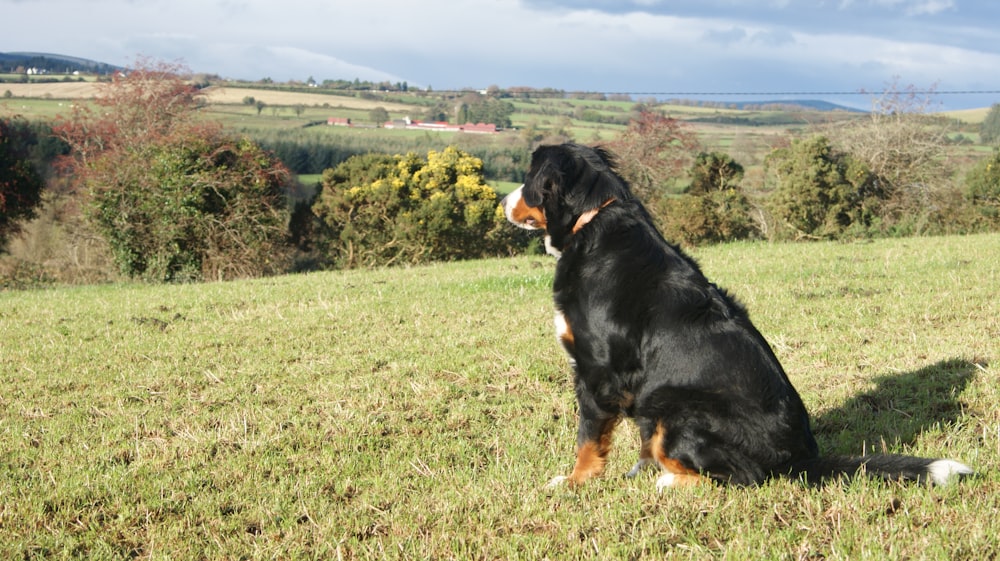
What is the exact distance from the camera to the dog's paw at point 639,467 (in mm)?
4180

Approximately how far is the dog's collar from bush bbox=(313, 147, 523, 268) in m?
16.9

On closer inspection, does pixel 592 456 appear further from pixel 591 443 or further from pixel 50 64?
pixel 50 64

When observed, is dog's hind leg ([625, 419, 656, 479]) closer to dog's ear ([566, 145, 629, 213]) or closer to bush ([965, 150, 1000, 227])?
dog's ear ([566, 145, 629, 213])

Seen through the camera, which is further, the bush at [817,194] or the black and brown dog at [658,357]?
the bush at [817,194]

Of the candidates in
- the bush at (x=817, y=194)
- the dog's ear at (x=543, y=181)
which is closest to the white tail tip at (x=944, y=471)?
the dog's ear at (x=543, y=181)

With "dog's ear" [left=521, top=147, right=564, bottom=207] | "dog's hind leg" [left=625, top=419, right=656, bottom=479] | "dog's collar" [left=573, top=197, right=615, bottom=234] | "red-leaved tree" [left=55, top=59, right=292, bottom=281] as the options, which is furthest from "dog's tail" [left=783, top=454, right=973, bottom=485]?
"red-leaved tree" [left=55, top=59, right=292, bottom=281]

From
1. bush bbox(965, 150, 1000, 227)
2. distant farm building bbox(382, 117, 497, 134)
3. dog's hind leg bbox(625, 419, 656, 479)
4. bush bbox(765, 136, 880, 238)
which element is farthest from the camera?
distant farm building bbox(382, 117, 497, 134)

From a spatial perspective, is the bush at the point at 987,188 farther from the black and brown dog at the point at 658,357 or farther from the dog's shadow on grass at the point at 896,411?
the black and brown dog at the point at 658,357

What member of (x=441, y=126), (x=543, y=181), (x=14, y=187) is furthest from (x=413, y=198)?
(x=441, y=126)

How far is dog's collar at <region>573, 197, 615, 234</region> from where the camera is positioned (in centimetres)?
439

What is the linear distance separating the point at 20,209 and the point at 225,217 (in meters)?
10.6

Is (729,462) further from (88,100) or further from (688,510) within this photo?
(88,100)

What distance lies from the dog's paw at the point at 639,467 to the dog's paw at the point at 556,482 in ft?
1.18

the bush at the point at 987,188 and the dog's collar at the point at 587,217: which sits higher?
the dog's collar at the point at 587,217
